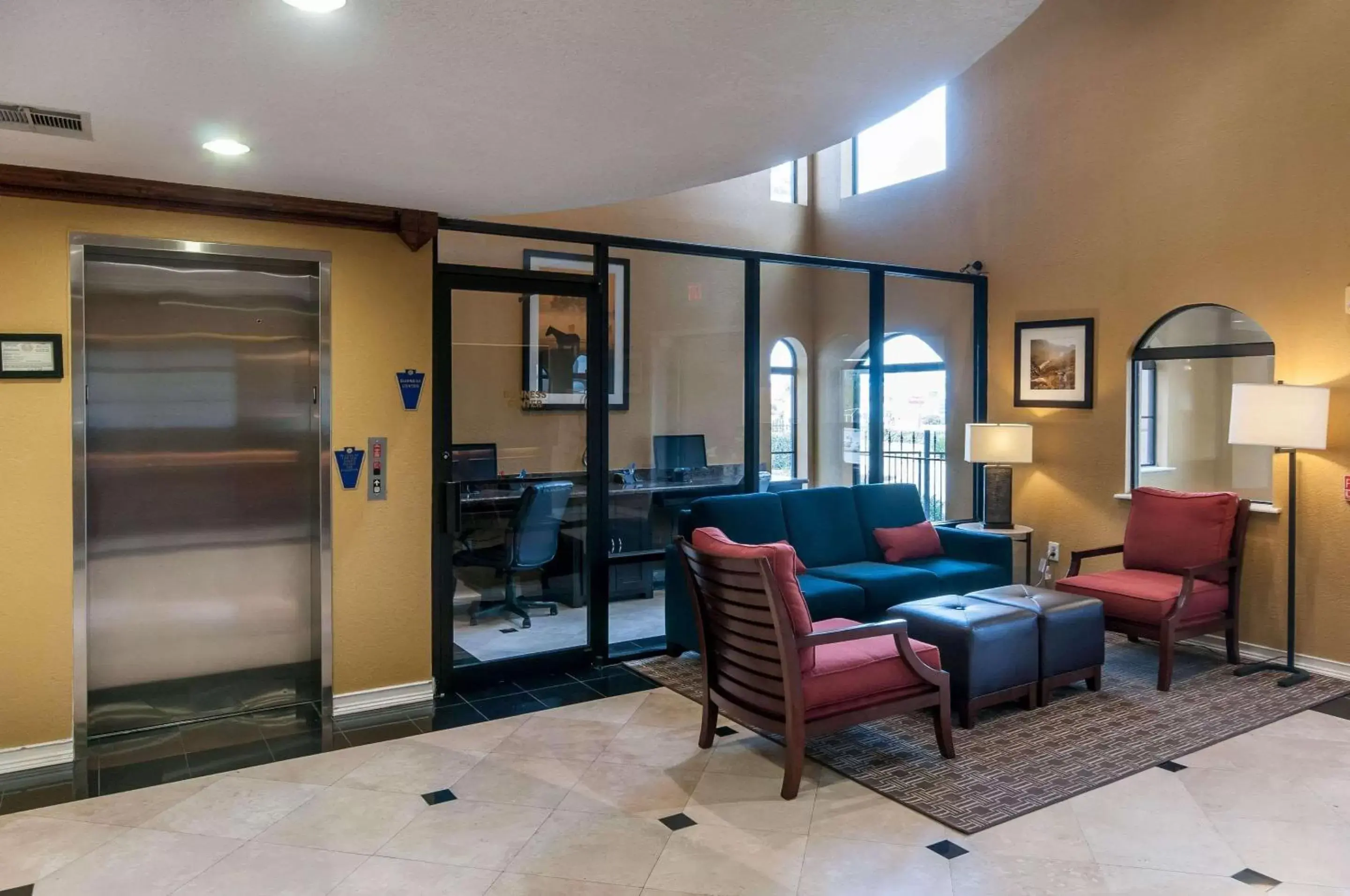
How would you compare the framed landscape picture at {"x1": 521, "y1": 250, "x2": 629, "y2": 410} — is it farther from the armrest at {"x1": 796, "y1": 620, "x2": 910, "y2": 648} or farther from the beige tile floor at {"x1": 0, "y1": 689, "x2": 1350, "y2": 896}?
the armrest at {"x1": 796, "y1": 620, "x2": 910, "y2": 648}

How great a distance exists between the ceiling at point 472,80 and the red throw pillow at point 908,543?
118 inches

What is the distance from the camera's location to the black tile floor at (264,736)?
12.1ft

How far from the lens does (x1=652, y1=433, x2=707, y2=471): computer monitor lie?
22.2 ft

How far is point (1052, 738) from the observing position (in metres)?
4.15

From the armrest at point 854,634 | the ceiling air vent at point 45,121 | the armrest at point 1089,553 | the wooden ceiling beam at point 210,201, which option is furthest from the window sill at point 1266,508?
the ceiling air vent at point 45,121

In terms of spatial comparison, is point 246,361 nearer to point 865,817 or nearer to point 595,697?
point 595,697

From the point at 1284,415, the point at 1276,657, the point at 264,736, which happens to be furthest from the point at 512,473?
the point at 1276,657

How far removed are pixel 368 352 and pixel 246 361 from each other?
0.56 meters

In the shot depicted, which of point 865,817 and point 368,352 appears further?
point 368,352

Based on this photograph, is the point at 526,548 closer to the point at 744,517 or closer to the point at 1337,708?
the point at 744,517

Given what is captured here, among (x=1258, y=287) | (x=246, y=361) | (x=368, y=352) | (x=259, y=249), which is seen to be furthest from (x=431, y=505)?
(x=1258, y=287)

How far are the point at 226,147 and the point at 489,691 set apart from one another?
2.93 m

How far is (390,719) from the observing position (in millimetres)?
4469

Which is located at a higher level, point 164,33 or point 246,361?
point 164,33
